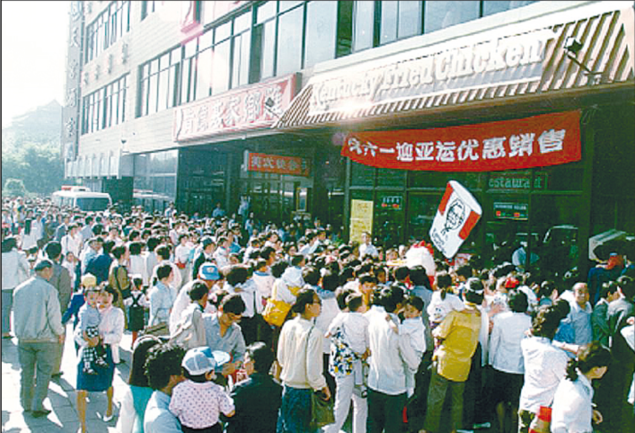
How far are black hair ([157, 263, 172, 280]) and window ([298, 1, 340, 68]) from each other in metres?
8.76

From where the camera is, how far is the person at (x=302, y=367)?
15.6 feet

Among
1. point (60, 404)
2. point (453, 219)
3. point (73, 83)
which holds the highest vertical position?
point (73, 83)

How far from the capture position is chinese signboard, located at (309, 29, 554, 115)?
802cm

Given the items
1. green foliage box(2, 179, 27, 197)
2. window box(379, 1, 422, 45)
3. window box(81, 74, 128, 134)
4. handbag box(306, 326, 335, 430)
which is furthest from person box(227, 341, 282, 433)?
green foliage box(2, 179, 27, 197)

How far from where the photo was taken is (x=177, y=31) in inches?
920

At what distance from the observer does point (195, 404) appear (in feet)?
11.5

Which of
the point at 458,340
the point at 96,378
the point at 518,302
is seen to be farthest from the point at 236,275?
the point at 518,302

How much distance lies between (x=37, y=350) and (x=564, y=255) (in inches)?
349

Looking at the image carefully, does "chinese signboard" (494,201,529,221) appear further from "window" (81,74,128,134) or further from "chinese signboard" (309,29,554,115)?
"window" (81,74,128,134)

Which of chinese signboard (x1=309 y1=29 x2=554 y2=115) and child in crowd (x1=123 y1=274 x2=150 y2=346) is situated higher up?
chinese signboard (x1=309 y1=29 x2=554 y2=115)

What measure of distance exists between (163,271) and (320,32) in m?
9.77

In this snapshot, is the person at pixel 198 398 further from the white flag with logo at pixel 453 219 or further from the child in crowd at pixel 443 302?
the white flag with logo at pixel 453 219

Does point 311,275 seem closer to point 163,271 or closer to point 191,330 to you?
point 191,330

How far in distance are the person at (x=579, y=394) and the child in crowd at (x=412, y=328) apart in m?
1.41
